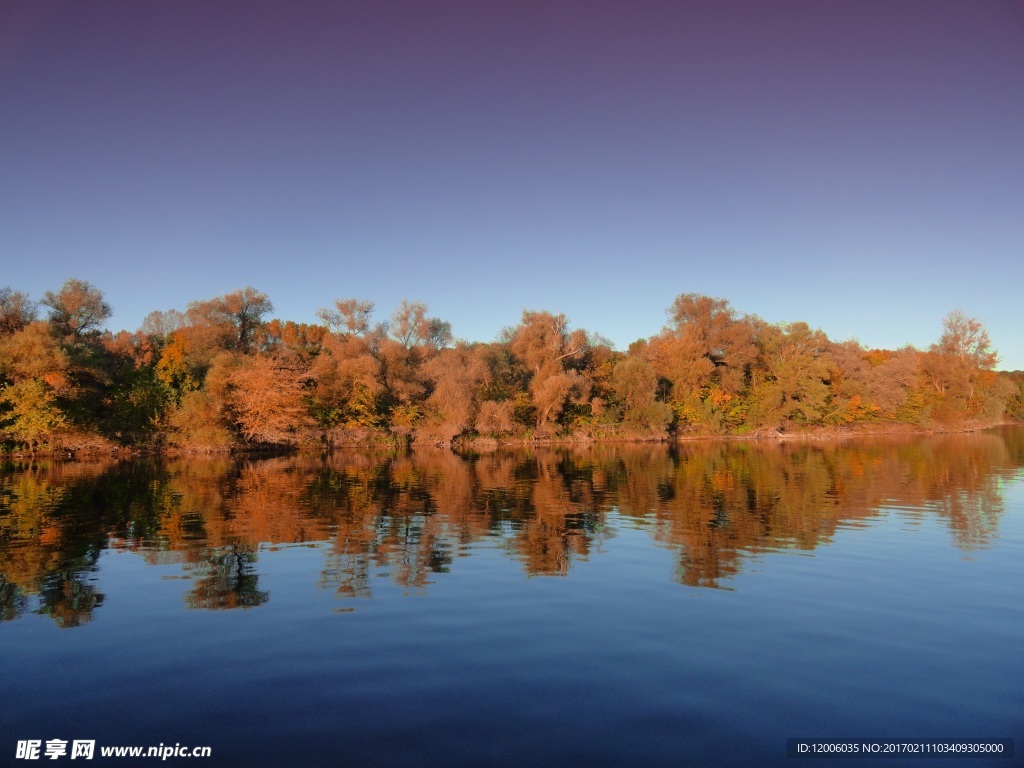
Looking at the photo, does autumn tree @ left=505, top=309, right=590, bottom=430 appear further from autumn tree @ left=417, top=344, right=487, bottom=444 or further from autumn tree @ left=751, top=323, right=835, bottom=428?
autumn tree @ left=751, top=323, right=835, bottom=428

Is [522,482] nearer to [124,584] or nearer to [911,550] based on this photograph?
[911,550]

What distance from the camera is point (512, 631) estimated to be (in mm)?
9172

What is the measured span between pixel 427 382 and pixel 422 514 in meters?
46.4

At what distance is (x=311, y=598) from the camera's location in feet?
35.2

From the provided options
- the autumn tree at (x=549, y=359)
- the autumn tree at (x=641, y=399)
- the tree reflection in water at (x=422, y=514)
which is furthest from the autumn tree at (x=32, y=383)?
the autumn tree at (x=641, y=399)

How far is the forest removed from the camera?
47.3 meters

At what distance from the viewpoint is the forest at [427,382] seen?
4728cm

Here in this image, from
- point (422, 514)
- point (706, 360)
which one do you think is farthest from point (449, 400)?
point (422, 514)

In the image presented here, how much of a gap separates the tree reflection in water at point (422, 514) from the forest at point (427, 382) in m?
12.2

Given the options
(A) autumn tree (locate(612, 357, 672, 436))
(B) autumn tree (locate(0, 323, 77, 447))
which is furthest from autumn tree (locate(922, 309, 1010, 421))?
(B) autumn tree (locate(0, 323, 77, 447))

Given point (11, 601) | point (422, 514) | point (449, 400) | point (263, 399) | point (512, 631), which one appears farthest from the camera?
point (449, 400)

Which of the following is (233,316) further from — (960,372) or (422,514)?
(960,372)

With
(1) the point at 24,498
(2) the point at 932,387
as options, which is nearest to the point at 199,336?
(1) the point at 24,498

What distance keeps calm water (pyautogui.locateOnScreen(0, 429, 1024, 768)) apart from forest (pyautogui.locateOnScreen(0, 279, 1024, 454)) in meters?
31.0
